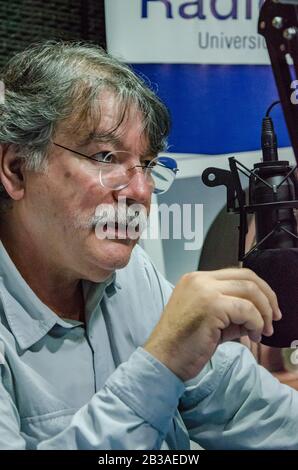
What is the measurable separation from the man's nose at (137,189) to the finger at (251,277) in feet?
0.64

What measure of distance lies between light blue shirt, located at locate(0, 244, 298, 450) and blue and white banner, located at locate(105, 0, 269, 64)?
428 mm

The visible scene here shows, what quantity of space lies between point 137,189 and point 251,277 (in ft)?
0.81

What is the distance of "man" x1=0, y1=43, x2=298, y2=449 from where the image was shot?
0.96 m

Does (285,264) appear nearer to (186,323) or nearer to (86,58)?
(186,323)

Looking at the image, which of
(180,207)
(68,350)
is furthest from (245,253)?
(68,350)

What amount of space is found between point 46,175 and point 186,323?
0.36m

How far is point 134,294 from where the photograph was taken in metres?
1.21

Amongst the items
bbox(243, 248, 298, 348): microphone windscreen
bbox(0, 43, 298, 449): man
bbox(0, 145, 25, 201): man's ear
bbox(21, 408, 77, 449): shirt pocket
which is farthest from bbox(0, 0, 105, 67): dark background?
bbox(21, 408, 77, 449): shirt pocket

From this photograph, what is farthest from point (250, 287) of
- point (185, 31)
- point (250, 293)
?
point (185, 31)

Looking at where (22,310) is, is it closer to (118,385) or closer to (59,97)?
(118,385)

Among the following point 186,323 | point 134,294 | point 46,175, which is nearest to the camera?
point 186,323

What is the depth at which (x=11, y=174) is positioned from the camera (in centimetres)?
112

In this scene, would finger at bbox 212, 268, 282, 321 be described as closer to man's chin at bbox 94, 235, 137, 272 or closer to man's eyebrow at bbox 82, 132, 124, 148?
man's chin at bbox 94, 235, 137, 272

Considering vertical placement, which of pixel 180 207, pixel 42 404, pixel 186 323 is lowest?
pixel 42 404
